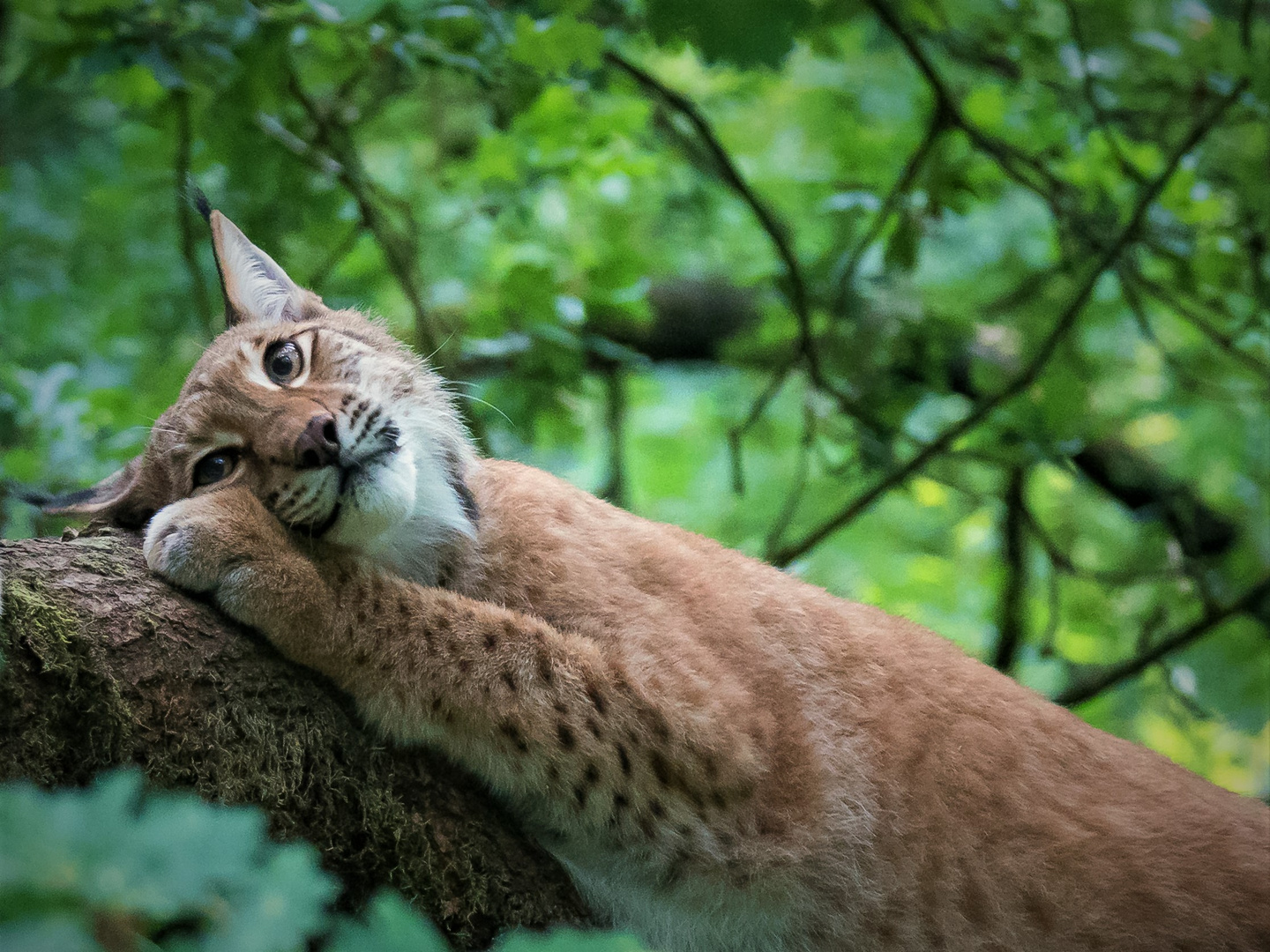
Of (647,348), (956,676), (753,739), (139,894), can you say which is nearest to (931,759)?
(956,676)

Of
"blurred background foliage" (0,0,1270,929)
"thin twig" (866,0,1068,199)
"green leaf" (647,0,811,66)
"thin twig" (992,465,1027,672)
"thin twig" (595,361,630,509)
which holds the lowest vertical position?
"thin twig" (992,465,1027,672)

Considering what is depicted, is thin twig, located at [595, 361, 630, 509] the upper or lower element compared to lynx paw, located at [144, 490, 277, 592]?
lower

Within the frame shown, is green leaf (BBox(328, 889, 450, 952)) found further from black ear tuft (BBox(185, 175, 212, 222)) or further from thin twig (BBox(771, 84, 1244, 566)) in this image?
thin twig (BBox(771, 84, 1244, 566))

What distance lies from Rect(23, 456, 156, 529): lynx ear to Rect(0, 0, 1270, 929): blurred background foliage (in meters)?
1.15

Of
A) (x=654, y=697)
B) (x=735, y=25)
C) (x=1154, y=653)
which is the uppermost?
(x=735, y=25)

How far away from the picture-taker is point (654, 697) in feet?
9.22

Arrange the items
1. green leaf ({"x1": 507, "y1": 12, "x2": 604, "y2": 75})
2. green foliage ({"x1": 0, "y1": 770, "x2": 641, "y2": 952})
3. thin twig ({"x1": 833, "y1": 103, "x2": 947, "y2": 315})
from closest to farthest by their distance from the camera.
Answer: green foliage ({"x1": 0, "y1": 770, "x2": 641, "y2": 952}) → green leaf ({"x1": 507, "y1": 12, "x2": 604, "y2": 75}) → thin twig ({"x1": 833, "y1": 103, "x2": 947, "y2": 315})

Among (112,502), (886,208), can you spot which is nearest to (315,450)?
(112,502)

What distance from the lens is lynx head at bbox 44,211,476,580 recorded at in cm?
278

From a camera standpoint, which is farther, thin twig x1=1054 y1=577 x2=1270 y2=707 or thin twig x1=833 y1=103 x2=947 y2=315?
thin twig x1=1054 y1=577 x2=1270 y2=707

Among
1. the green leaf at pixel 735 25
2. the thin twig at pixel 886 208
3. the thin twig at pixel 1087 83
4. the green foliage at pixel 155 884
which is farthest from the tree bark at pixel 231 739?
the thin twig at pixel 1087 83

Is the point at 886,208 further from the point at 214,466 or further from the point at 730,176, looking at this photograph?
the point at 214,466

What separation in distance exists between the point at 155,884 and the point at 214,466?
7.56 ft

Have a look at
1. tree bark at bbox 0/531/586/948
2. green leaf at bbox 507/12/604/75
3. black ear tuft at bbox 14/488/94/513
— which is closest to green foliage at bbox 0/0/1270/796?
green leaf at bbox 507/12/604/75
